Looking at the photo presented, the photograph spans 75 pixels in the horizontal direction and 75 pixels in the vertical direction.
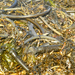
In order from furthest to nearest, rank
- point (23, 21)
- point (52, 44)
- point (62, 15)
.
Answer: point (62, 15) → point (23, 21) → point (52, 44)

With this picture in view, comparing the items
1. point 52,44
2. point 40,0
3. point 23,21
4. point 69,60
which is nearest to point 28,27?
point 23,21

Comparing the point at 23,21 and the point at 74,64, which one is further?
the point at 23,21

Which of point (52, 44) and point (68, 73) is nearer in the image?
point (68, 73)

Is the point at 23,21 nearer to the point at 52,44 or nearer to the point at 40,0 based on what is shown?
the point at 52,44

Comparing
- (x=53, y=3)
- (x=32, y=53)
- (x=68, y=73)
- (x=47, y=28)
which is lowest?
(x=68, y=73)

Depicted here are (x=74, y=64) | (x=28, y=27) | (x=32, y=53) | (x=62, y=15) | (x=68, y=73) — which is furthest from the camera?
(x=62, y=15)

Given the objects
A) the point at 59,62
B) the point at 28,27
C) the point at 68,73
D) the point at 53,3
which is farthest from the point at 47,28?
the point at 53,3

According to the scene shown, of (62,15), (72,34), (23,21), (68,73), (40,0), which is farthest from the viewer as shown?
(40,0)

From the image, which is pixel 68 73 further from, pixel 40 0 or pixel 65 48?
pixel 40 0

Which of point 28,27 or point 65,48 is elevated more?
point 28,27
